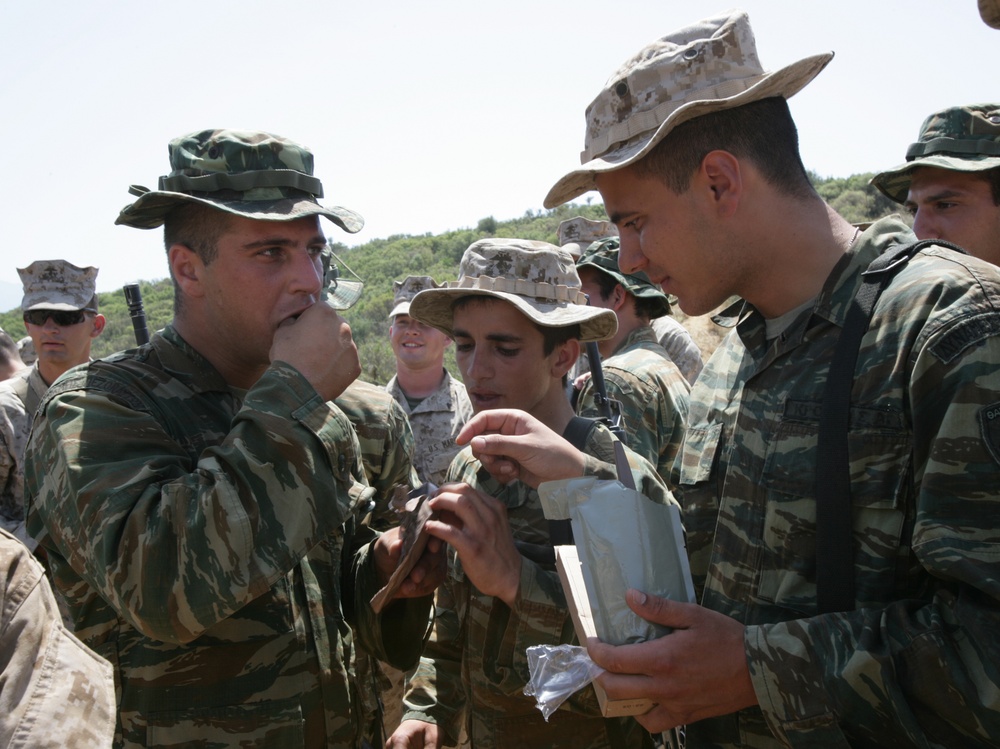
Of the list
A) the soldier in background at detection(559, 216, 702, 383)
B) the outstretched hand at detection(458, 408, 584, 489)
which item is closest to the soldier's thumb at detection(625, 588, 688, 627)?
the outstretched hand at detection(458, 408, 584, 489)

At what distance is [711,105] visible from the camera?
Answer: 218 cm

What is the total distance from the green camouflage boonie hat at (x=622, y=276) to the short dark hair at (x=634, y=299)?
1 centimetres

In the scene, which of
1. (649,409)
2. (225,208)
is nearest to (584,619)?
(225,208)

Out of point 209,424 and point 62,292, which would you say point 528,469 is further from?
point 62,292

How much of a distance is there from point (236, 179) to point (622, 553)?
6.14 feet

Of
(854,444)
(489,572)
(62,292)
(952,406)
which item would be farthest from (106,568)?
(62,292)

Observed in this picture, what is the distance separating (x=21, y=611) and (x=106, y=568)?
643mm

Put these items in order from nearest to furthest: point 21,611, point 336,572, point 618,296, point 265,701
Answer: point 21,611 → point 265,701 → point 336,572 → point 618,296

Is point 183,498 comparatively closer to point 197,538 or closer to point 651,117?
point 197,538

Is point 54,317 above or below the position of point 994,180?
above

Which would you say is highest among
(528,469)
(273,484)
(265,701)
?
(273,484)

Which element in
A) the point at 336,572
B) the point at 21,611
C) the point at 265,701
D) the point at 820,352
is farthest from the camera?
the point at 336,572

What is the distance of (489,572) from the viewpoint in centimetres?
253

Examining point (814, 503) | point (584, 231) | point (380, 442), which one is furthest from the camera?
point (584, 231)
